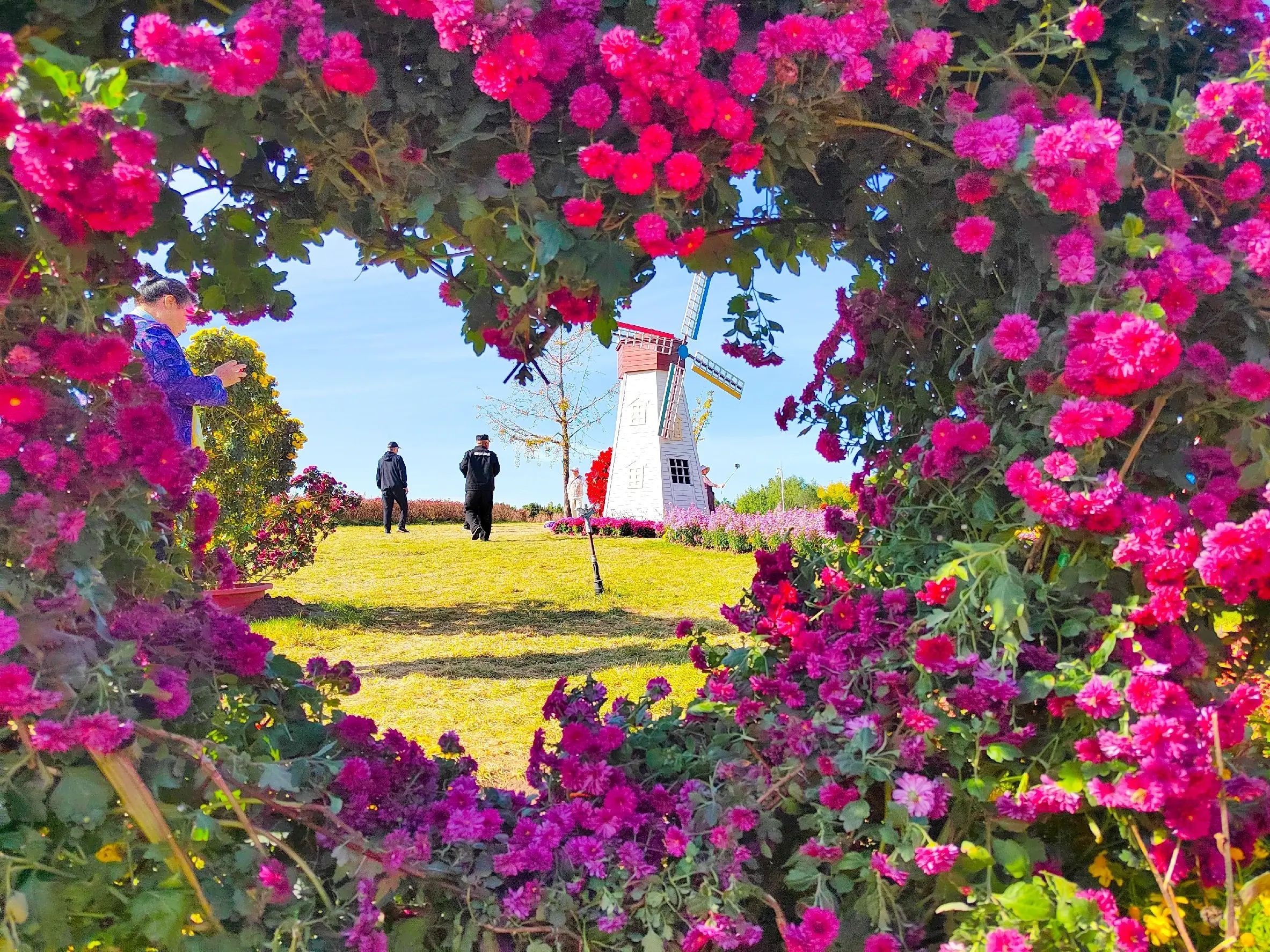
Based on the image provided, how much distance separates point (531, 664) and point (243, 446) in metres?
3.68

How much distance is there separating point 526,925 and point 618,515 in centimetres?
1904

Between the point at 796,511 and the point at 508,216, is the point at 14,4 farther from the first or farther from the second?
the point at 796,511

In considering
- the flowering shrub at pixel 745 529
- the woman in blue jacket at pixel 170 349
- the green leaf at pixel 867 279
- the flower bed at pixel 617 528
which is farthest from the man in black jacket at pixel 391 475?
the green leaf at pixel 867 279

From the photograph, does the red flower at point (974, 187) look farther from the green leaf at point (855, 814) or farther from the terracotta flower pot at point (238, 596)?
the terracotta flower pot at point (238, 596)

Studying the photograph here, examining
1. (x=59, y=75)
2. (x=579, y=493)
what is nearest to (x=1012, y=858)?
(x=59, y=75)

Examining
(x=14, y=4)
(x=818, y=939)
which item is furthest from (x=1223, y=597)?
(x=14, y=4)

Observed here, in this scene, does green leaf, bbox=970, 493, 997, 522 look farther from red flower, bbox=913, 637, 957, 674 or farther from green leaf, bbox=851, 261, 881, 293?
green leaf, bbox=851, 261, 881, 293

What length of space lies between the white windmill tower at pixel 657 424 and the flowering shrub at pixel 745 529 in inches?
131

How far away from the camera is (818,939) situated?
1884 mm

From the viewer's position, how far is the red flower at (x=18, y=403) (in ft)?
5.82

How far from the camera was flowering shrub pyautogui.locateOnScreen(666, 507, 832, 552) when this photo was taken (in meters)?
13.3

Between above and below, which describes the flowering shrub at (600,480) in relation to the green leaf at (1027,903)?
above

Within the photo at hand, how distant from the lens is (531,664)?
639 cm

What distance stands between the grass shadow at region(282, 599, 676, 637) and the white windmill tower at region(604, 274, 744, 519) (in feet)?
35.3
